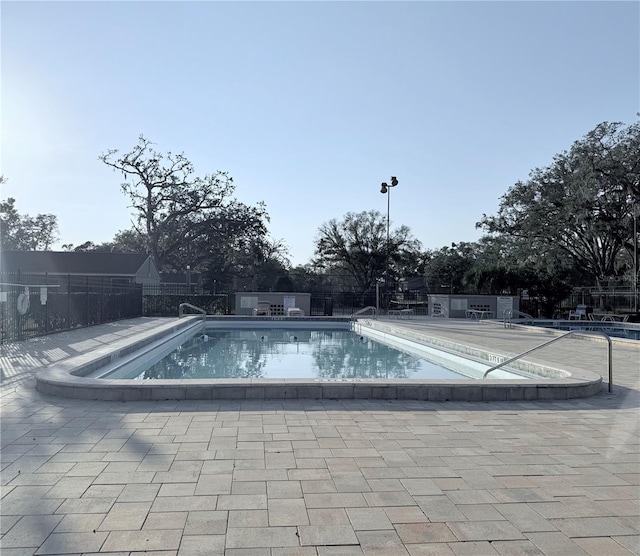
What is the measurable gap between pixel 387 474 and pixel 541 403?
326cm

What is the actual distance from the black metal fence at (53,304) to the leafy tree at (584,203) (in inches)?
807

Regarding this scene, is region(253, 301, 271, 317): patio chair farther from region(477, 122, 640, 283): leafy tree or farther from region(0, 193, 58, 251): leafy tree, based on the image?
region(0, 193, 58, 251): leafy tree

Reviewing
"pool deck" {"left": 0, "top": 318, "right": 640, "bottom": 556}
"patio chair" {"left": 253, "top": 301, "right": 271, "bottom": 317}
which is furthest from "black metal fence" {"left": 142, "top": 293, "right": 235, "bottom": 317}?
"pool deck" {"left": 0, "top": 318, "right": 640, "bottom": 556}

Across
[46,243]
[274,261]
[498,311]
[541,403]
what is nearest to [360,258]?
[274,261]

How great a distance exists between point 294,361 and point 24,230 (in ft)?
166

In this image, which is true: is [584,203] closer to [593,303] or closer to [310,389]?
[593,303]

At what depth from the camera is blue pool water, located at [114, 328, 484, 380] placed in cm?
953

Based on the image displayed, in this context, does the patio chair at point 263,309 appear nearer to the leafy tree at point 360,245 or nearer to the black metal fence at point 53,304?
the black metal fence at point 53,304

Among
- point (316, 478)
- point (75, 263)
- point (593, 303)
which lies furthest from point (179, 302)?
point (316, 478)

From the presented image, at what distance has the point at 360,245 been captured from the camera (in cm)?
3778

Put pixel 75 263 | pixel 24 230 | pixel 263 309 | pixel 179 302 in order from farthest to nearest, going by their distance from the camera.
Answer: pixel 24 230 < pixel 75 263 < pixel 179 302 < pixel 263 309

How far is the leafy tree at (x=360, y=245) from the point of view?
37719 millimetres

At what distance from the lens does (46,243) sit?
2186 inches

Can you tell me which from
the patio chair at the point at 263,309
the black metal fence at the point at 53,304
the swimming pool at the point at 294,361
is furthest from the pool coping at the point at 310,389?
the patio chair at the point at 263,309
